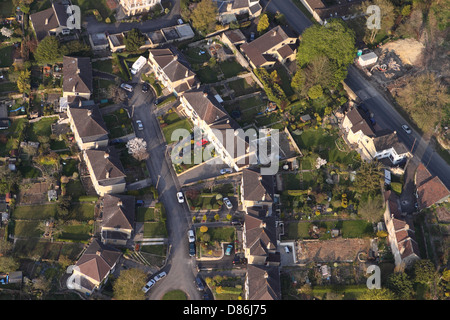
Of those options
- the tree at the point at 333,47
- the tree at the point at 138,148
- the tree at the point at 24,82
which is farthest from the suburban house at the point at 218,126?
the tree at the point at 24,82

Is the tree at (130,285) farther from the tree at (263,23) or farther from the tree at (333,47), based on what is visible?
the tree at (263,23)

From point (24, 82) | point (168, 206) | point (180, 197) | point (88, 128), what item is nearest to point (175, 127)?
point (180, 197)

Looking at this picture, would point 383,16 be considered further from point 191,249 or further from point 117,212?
point 117,212

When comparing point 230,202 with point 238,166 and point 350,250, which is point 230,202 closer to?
point 238,166

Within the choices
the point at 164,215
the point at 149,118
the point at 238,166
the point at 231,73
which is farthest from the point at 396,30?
A: the point at 164,215

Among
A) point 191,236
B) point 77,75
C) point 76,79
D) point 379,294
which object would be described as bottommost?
point 379,294

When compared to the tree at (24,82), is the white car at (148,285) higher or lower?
lower
